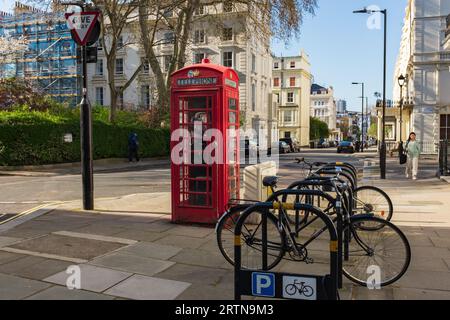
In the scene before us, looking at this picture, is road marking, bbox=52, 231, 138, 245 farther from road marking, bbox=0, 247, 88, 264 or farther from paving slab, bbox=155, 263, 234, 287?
paving slab, bbox=155, 263, 234, 287

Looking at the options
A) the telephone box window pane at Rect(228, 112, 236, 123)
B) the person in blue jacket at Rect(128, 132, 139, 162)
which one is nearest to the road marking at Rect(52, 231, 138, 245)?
the telephone box window pane at Rect(228, 112, 236, 123)

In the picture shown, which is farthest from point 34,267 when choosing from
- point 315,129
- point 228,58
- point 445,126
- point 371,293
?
point 315,129

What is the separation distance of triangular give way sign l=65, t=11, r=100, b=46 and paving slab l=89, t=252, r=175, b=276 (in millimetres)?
4775

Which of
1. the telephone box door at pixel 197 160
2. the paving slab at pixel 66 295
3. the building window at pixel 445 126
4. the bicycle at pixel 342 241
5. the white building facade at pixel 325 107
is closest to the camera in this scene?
the paving slab at pixel 66 295

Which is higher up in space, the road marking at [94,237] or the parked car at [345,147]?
the parked car at [345,147]

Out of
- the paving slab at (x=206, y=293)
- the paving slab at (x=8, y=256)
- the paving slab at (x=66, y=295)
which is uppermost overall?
the paving slab at (x=8, y=256)

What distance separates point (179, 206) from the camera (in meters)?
7.74

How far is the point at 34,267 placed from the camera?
518cm

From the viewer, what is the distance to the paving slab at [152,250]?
5.83 m

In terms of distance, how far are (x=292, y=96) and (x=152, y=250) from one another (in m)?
78.6

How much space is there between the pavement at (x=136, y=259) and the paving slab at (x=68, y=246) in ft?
0.04

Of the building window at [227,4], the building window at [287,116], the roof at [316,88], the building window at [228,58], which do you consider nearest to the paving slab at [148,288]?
the building window at [227,4]

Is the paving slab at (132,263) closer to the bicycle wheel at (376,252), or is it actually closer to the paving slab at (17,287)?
the paving slab at (17,287)
